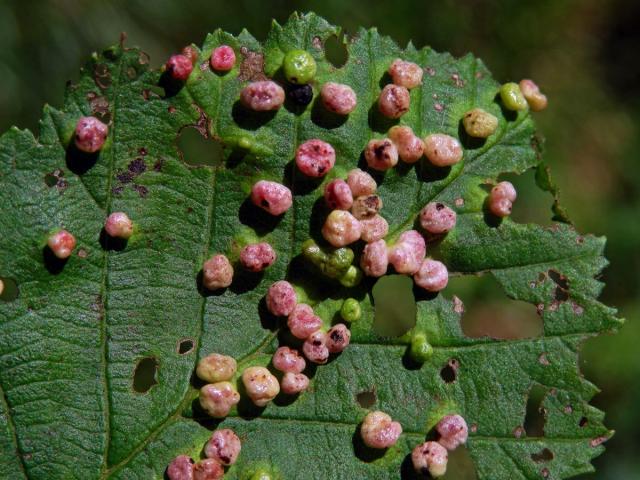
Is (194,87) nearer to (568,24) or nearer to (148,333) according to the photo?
(148,333)

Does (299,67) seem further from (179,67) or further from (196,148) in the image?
(196,148)

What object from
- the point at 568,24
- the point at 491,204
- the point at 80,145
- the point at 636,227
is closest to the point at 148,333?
the point at 80,145

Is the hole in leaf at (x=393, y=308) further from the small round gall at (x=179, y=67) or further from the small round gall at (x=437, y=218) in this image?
the small round gall at (x=179, y=67)

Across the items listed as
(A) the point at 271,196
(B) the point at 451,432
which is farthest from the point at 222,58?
(B) the point at 451,432

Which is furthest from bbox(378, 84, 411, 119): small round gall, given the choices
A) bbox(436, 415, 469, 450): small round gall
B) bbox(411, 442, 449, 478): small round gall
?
bbox(411, 442, 449, 478): small round gall

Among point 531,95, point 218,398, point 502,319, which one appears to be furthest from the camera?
point 502,319

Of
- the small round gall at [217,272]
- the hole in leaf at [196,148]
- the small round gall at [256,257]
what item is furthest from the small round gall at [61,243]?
the hole in leaf at [196,148]
